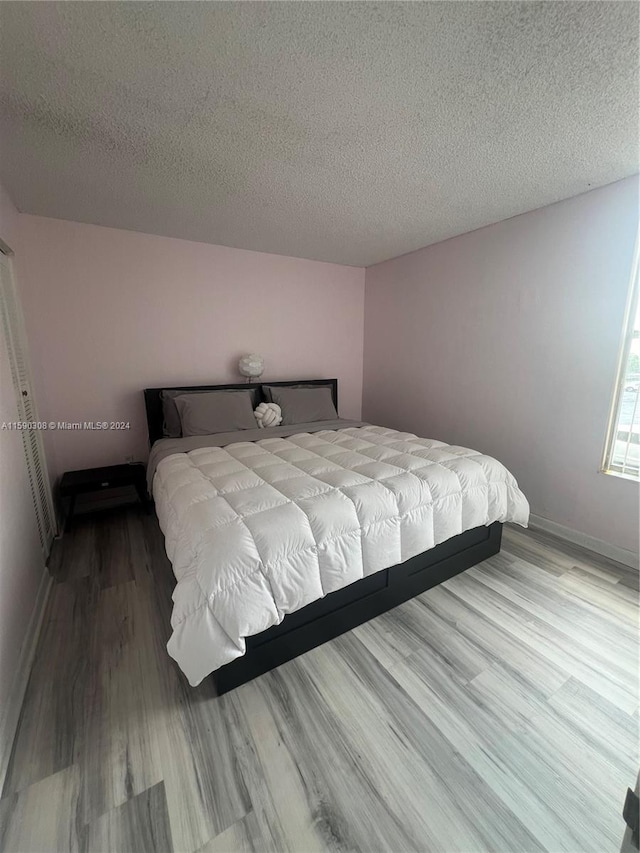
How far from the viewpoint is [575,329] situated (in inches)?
93.3

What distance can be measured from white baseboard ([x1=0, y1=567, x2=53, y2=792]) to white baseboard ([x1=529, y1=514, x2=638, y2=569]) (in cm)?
316

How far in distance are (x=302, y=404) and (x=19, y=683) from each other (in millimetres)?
2568

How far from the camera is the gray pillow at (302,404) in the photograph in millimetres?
3303

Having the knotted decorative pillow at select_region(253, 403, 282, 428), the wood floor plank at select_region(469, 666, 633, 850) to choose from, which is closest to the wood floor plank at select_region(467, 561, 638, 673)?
the wood floor plank at select_region(469, 666, 633, 850)

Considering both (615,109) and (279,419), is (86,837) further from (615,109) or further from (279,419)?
(615,109)

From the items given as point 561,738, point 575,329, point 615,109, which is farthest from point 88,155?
point 561,738

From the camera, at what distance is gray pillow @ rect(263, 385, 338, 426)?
3.30 meters

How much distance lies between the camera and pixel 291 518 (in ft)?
4.90

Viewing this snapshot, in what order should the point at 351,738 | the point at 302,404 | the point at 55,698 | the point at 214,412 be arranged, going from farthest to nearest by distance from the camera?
the point at 302,404 < the point at 214,412 < the point at 55,698 < the point at 351,738

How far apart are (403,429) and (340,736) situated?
Result: 2980 mm

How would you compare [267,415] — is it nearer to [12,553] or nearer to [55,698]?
[12,553]

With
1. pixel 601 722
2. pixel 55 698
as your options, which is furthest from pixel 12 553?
pixel 601 722

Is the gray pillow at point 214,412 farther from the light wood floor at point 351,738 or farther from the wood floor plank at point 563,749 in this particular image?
the wood floor plank at point 563,749

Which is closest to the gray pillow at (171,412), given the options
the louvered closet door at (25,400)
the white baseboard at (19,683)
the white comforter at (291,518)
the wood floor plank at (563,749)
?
the white comforter at (291,518)
